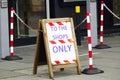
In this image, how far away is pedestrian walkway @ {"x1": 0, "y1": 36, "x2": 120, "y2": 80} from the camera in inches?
377

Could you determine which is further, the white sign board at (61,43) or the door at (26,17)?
the door at (26,17)

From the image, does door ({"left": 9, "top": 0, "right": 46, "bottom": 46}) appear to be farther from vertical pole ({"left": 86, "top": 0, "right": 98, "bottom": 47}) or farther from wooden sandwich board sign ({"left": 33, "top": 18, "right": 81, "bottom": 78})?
wooden sandwich board sign ({"left": 33, "top": 18, "right": 81, "bottom": 78})

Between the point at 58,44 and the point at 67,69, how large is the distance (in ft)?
3.46

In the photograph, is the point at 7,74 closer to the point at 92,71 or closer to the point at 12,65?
the point at 12,65

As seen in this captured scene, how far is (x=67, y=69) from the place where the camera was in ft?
34.7

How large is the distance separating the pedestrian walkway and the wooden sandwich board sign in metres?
0.27

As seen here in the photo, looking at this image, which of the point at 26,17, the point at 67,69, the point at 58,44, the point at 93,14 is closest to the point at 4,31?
the point at 67,69

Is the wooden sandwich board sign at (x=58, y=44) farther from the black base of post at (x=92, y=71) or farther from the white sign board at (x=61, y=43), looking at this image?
the black base of post at (x=92, y=71)

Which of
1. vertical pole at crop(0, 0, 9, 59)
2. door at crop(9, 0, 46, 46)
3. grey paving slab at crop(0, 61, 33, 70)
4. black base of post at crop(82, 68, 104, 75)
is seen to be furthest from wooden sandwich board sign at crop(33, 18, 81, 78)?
door at crop(9, 0, 46, 46)

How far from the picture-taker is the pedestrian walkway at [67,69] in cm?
959

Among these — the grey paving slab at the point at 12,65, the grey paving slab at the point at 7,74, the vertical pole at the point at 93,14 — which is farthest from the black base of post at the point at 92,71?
the vertical pole at the point at 93,14

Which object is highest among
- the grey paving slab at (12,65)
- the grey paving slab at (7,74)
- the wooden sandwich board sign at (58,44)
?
the wooden sandwich board sign at (58,44)

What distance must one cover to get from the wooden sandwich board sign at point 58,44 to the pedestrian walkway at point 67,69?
0.27 meters

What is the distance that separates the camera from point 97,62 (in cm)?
1151
